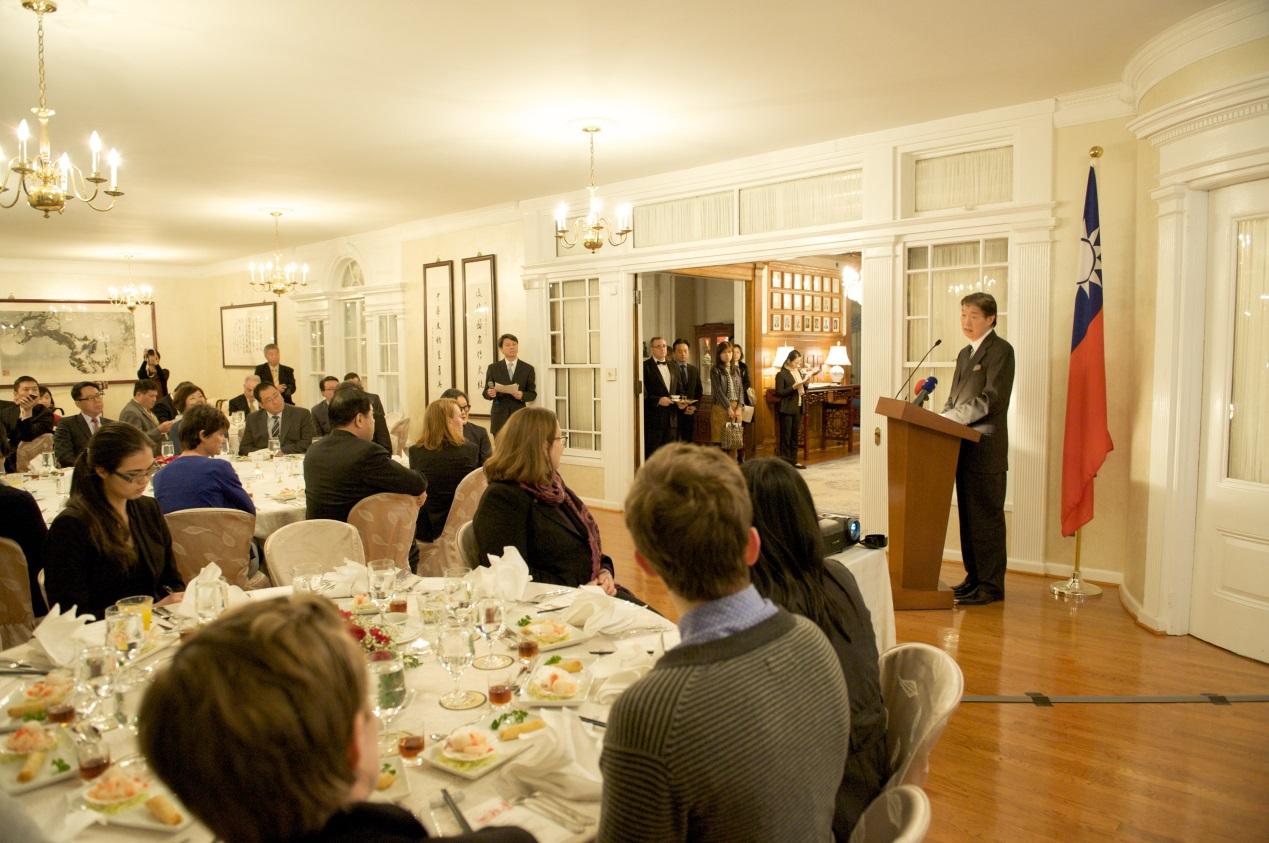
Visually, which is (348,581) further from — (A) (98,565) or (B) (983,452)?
(B) (983,452)

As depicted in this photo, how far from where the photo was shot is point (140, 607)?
218 centimetres

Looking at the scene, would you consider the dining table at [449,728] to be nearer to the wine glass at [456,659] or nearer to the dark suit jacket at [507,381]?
the wine glass at [456,659]

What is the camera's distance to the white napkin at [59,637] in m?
2.07

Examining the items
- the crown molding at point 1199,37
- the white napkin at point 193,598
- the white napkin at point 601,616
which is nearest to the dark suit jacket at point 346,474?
the white napkin at point 193,598

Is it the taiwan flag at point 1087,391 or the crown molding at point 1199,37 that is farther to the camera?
the taiwan flag at point 1087,391

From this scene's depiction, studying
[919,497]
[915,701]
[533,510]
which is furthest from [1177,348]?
[533,510]

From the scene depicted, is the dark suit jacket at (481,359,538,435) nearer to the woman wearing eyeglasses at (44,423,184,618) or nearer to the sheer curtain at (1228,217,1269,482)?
the woman wearing eyeglasses at (44,423,184,618)

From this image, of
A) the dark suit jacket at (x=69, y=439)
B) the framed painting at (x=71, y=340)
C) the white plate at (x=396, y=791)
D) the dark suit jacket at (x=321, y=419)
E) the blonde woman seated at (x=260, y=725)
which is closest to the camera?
the blonde woman seated at (x=260, y=725)

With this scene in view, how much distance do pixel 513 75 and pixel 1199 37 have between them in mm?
3614

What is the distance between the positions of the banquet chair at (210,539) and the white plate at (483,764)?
238 centimetres

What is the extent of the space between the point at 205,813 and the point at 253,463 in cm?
571

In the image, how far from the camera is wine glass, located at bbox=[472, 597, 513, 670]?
209 centimetres

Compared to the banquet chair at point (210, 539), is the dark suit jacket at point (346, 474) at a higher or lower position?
higher

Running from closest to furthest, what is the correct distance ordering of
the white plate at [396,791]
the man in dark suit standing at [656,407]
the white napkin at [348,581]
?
the white plate at [396,791]
the white napkin at [348,581]
the man in dark suit standing at [656,407]
